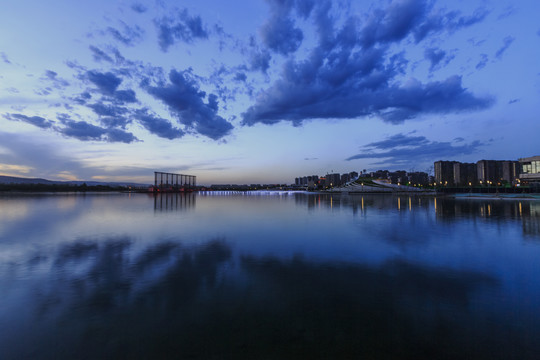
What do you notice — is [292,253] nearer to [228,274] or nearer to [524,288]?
[228,274]

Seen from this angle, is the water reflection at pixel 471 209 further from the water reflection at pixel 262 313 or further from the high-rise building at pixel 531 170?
the high-rise building at pixel 531 170

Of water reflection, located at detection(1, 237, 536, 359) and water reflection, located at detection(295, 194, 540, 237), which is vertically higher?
water reflection, located at detection(1, 237, 536, 359)

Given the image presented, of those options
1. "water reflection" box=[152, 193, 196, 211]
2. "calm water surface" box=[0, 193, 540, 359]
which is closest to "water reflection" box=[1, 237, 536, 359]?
"calm water surface" box=[0, 193, 540, 359]

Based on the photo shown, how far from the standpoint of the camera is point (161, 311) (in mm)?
7117

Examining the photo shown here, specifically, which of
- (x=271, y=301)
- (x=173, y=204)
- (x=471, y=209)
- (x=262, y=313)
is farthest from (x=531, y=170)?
(x=262, y=313)

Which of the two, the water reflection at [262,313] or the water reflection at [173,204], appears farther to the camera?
the water reflection at [173,204]

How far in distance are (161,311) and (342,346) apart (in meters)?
5.15

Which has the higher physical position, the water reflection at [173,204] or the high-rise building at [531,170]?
the high-rise building at [531,170]

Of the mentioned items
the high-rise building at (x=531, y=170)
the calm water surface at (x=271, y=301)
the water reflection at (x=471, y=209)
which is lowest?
the water reflection at (x=471, y=209)

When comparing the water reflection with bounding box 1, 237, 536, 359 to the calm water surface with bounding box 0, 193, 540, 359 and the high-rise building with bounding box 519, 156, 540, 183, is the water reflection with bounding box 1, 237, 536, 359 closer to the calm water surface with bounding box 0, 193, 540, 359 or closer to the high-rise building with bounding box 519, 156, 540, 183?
the calm water surface with bounding box 0, 193, 540, 359

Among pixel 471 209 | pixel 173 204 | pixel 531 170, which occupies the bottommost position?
pixel 471 209

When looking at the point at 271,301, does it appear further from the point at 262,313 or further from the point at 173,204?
the point at 173,204

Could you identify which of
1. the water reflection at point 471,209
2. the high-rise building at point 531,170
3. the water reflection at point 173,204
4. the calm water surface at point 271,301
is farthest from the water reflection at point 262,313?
the high-rise building at point 531,170

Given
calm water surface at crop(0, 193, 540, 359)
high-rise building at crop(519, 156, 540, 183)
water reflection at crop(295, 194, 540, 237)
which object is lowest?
water reflection at crop(295, 194, 540, 237)
